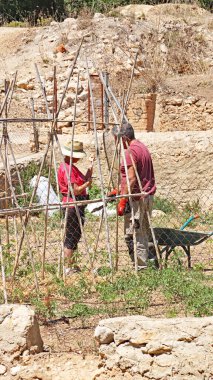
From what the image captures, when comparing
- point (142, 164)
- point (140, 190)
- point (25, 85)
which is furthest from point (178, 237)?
point (25, 85)

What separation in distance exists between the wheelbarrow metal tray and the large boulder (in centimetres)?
241

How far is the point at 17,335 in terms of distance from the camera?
18.5 ft

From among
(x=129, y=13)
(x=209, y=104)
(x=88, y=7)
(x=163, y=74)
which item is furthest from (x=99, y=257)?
(x=88, y=7)

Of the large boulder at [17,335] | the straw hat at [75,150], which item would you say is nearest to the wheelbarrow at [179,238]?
the straw hat at [75,150]

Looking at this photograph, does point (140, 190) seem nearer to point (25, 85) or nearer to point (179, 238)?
point (179, 238)

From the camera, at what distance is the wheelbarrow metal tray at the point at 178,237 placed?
7762 millimetres

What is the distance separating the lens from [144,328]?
5.29 metres

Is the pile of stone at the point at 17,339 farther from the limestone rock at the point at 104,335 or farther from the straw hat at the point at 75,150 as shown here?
the straw hat at the point at 75,150

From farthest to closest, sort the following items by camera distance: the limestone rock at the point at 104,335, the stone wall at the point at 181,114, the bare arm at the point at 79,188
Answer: the stone wall at the point at 181,114 → the bare arm at the point at 79,188 → the limestone rock at the point at 104,335

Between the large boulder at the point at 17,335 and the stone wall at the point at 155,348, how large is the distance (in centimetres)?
51

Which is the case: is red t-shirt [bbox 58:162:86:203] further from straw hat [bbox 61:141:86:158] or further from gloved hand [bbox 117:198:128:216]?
gloved hand [bbox 117:198:128:216]

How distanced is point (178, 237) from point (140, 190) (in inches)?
22.8

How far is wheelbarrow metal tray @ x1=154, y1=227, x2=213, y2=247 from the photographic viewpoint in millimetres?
7762

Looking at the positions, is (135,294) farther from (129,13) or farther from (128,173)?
(129,13)
